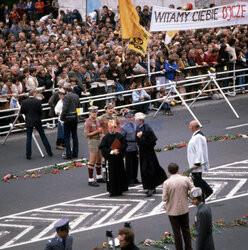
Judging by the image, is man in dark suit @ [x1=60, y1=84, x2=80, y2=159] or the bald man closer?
the bald man

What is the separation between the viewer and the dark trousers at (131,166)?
1558 cm

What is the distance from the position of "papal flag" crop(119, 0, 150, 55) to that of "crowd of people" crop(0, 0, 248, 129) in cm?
133

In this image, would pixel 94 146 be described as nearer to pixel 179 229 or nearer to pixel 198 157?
pixel 198 157

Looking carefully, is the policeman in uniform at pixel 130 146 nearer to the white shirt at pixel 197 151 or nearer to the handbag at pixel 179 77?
the white shirt at pixel 197 151

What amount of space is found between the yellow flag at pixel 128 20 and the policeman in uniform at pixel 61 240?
489 inches

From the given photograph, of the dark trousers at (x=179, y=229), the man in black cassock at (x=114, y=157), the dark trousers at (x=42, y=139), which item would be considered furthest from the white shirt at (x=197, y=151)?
the dark trousers at (x=42, y=139)

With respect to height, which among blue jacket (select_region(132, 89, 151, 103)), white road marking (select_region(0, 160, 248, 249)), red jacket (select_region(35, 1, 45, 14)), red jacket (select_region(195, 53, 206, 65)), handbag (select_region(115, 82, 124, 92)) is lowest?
white road marking (select_region(0, 160, 248, 249))

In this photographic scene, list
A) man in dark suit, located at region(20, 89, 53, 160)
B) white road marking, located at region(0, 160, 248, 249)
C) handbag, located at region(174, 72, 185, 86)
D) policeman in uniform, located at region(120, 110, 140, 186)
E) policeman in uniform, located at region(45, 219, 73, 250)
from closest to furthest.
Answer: policeman in uniform, located at region(45, 219, 73, 250) < white road marking, located at region(0, 160, 248, 249) < policeman in uniform, located at region(120, 110, 140, 186) < man in dark suit, located at region(20, 89, 53, 160) < handbag, located at region(174, 72, 185, 86)

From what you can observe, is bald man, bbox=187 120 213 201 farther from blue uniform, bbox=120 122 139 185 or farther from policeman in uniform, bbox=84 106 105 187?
policeman in uniform, bbox=84 106 105 187

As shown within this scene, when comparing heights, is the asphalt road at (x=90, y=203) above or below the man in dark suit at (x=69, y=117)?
below

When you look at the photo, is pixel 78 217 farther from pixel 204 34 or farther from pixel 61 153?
pixel 204 34

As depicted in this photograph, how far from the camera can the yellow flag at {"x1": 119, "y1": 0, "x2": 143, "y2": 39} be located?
21281mm

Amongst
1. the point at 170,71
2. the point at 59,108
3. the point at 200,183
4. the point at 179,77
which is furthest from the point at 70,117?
the point at 179,77

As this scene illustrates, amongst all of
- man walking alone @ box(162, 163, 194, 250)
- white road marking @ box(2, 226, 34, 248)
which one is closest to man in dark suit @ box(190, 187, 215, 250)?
man walking alone @ box(162, 163, 194, 250)
